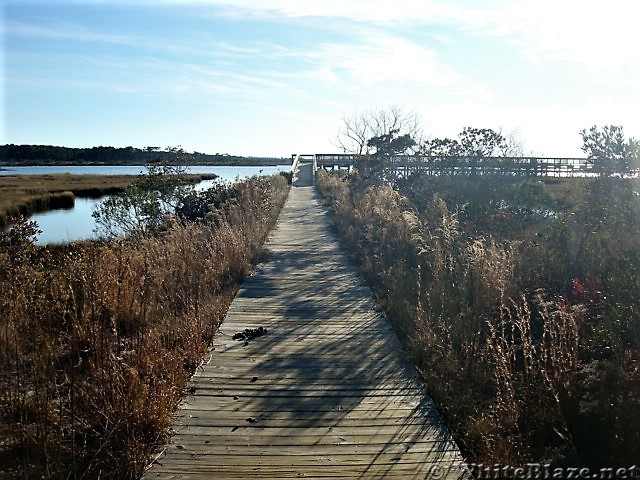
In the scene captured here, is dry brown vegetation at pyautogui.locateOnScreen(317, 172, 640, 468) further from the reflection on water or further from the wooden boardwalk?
the reflection on water

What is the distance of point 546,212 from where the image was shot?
571 inches

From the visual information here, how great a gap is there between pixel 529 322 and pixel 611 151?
26.0 ft

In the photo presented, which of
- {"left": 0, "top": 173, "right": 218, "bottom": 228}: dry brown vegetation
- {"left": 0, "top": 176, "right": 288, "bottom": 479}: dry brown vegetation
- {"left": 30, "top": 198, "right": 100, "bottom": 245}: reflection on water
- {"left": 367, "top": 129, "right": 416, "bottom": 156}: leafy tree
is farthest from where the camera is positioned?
{"left": 0, "top": 173, "right": 218, "bottom": 228}: dry brown vegetation

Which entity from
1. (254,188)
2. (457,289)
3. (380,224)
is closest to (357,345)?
(457,289)

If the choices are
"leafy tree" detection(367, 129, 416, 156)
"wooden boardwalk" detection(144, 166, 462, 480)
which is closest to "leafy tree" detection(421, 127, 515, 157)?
"leafy tree" detection(367, 129, 416, 156)

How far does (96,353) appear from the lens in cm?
465

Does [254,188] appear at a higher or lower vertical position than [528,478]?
higher

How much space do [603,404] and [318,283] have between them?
572 centimetres

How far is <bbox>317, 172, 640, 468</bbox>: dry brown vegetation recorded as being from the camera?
13.0ft

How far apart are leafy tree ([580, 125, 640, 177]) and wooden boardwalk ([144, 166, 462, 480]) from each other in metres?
6.70

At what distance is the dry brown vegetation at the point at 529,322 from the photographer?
3.96 metres

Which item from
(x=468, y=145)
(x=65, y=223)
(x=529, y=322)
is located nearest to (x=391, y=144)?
(x=468, y=145)

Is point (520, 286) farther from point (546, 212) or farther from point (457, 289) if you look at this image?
point (546, 212)

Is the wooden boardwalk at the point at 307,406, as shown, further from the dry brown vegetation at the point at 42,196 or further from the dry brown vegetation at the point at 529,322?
the dry brown vegetation at the point at 42,196
